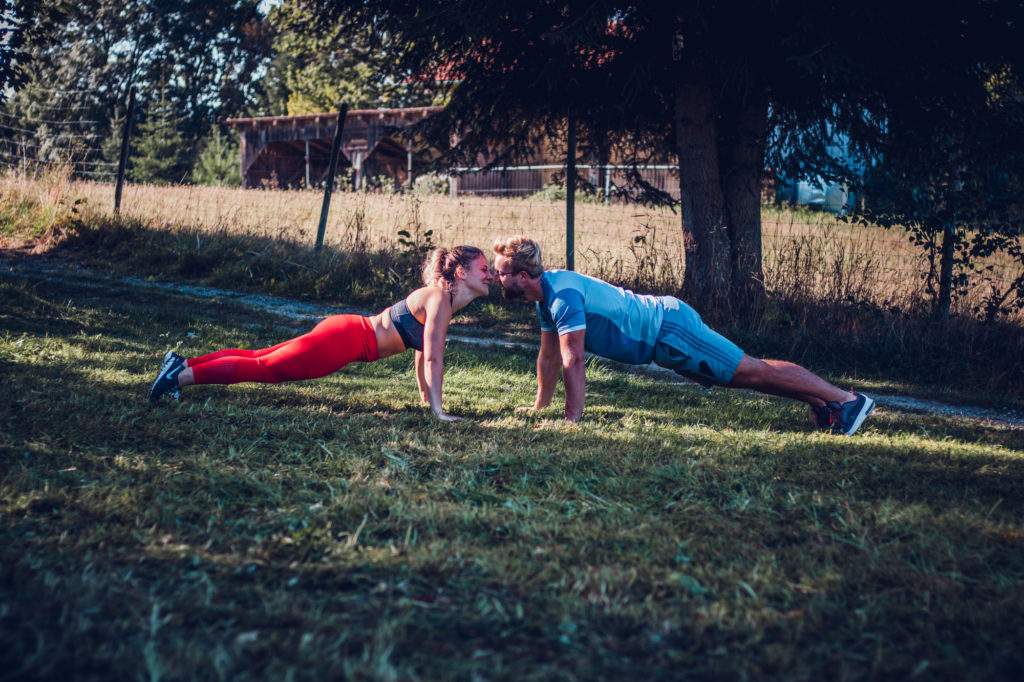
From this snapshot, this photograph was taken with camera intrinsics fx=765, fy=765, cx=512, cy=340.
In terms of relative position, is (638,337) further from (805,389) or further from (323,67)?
(323,67)

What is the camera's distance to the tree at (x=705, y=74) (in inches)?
275

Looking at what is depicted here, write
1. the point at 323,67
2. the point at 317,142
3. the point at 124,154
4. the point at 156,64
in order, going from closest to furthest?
1. the point at 124,154
2. the point at 323,67
3. the point at 156,64
4. the point at 317,142

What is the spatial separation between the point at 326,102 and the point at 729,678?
1445 inches

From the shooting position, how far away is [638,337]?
5.02 metres

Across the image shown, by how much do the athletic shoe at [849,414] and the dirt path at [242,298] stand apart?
126 centimetres

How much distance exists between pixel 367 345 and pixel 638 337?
185 cm

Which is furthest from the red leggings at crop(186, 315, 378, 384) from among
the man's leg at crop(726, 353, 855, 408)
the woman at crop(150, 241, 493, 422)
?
the man's leg at crop(726, 353, 855, 408)

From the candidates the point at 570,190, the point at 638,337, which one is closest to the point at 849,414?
the point at 638,337

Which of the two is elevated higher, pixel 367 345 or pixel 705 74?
pixel 705 74

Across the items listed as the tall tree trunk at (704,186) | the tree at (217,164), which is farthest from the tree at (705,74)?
the tree at (217,164)

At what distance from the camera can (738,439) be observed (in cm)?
466

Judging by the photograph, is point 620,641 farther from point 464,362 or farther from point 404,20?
point 404,20

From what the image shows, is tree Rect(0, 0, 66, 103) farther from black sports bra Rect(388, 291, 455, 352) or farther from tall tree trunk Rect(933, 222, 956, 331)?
tall tree trunk Rect(933, 222, 956, 331)

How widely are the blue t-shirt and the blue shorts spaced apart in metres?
0.07
